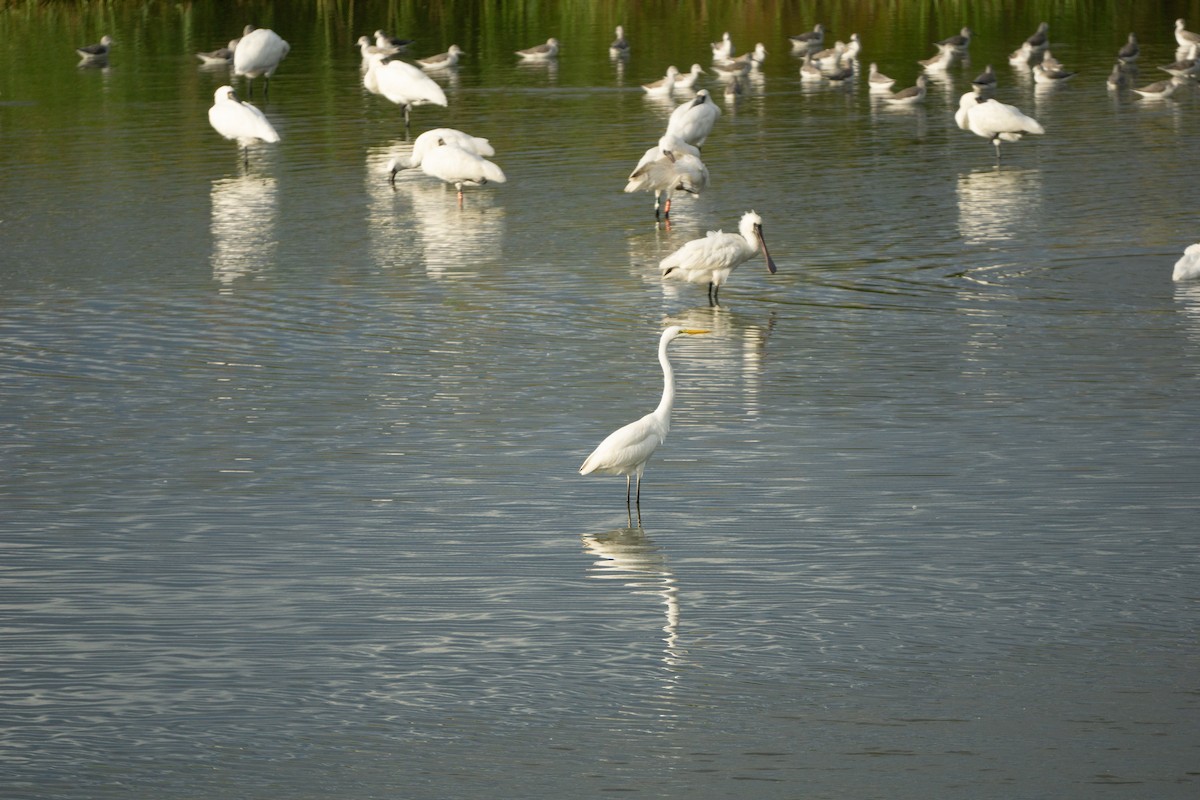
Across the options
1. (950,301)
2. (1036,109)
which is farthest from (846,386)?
(1036,109)

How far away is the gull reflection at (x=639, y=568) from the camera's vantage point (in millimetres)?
8000

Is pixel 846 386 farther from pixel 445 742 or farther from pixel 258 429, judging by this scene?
pixel 445 742

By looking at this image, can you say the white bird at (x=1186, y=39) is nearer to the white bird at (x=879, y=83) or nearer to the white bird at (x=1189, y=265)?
the white bird at (x=879, y=83)

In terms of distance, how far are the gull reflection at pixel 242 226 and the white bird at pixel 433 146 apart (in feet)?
4.40

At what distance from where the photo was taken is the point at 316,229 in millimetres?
18922

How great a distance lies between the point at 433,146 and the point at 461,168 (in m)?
0.81

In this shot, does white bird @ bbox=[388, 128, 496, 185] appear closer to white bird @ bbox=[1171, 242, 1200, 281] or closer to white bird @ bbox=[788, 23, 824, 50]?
white bird @ bbox=[1171, 242, 1200, 281]

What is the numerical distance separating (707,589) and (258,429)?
3910mm

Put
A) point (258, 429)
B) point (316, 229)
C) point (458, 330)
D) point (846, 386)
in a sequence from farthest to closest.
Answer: point (316, 229) < point (458, 330) < point (846, 386) < point (258, 429)

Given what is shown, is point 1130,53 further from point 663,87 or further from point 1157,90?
point 663,87

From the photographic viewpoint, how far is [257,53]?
30109 mm

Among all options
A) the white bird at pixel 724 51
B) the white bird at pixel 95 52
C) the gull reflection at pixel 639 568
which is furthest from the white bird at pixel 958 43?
the gull reflection at pixel 639 568

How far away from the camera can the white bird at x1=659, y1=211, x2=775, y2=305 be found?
15.2 m

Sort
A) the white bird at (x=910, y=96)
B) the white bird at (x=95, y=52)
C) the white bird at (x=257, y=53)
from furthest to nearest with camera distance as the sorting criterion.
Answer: the white bird at (x=95, y=52)
the white bird at (x=257, y=53)
the white bird at (x=910, y=96)
